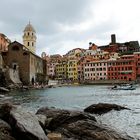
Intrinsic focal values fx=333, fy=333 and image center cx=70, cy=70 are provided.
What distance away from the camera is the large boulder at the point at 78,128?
49.1ft

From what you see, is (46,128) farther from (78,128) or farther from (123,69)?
(123,69)

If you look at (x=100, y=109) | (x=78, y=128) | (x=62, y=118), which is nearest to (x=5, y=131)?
(x=78, y=128)

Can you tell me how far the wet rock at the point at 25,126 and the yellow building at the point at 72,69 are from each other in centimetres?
14854

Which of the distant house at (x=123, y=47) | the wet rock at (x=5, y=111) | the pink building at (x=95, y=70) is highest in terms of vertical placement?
the distant house at (x=123, y=47)

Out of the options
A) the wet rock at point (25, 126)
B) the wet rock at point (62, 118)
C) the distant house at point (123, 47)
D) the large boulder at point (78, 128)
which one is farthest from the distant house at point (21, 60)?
the wet rock at point (25, 126)

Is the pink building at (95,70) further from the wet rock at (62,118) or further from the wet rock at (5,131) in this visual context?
the wet rock at (5,131)

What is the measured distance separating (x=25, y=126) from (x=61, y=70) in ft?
517

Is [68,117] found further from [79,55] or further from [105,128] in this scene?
[79,55]

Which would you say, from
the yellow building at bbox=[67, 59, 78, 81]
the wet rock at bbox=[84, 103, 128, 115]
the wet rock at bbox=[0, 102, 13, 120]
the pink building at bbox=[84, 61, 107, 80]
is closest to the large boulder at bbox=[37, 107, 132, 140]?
the wet rock at bbox=[0, 102, 13, 120]

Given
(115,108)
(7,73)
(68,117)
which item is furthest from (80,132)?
(7,73)

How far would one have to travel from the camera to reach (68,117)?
18406 mm

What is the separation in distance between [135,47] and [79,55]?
30.4 meters

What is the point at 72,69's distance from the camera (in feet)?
546

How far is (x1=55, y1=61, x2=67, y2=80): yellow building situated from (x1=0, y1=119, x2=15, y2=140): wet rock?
153 metres
